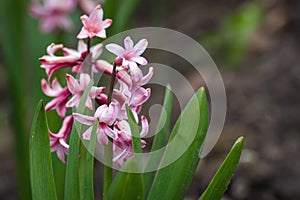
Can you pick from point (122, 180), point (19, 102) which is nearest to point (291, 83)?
point (19, 102)

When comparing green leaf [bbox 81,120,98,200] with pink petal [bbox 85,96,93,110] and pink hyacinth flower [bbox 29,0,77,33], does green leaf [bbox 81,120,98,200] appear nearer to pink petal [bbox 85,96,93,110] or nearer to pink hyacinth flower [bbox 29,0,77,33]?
pink petal [bbox 85,96,93,110]

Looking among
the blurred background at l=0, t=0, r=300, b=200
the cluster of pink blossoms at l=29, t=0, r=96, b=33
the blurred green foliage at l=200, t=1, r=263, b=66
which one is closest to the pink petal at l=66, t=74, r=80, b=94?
the blurred background at l=0, t=0, r=300, b=200

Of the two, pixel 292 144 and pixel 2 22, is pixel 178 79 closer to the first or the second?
pixel 292 144

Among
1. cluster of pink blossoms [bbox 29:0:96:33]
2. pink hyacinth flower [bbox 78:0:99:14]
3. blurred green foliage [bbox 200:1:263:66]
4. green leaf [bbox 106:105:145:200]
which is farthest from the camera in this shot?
blurred green foliage [bbox 200:1:263:66]

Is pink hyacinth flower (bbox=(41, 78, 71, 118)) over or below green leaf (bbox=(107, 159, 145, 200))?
over

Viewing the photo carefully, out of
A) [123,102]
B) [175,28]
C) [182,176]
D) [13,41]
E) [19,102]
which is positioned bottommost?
[175,28]

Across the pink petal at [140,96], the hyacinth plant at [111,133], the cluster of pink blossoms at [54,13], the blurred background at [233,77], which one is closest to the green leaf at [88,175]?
the hyacinth plant at [111,133]
